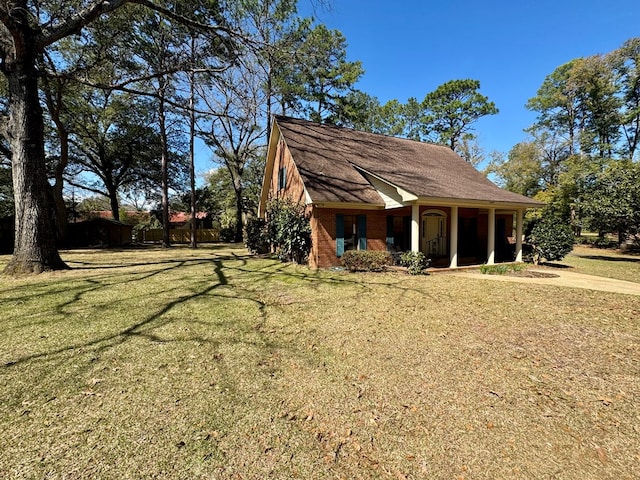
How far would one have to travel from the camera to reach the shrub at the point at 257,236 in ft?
55.4

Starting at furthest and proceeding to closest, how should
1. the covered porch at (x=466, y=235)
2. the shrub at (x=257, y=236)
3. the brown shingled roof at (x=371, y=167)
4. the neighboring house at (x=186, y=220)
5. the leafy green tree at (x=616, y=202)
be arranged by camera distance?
1. the neighboring house at (x=186, y=220)
2. the shrub at (x=257, y=236)
3. the leafy green tree at (x=616, y=202)
4. the covered porch at (x=466, y=235)
5. the brown shingled roof at (x=371, y=167)

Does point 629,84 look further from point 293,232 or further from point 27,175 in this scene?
point 27,175

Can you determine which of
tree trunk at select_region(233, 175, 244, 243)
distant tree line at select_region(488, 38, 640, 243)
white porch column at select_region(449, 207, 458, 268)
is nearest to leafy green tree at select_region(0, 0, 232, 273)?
white porch column at select_region(449, 207, 458, 268)

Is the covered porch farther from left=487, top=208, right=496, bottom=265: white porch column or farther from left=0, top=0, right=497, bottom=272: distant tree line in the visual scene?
left=0, top=0, right=497, bottom=272: distant tree line

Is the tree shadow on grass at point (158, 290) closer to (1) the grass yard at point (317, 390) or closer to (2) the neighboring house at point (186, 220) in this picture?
(1) the grass yard at point (317, 390)

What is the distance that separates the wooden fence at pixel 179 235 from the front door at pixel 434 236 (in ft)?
86.6

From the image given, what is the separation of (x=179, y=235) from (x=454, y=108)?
32.9 metres

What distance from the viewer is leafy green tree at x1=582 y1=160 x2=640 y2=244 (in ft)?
49.9

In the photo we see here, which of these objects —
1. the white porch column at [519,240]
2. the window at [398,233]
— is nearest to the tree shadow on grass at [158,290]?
the window at [398,233]

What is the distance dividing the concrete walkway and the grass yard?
7.65 ft

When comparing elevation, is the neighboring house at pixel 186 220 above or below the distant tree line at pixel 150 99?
below

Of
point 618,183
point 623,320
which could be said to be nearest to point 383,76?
point 618,183

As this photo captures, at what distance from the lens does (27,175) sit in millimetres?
9242

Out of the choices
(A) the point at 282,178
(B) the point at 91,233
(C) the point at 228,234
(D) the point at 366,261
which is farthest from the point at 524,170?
(B) the point at 91,233
